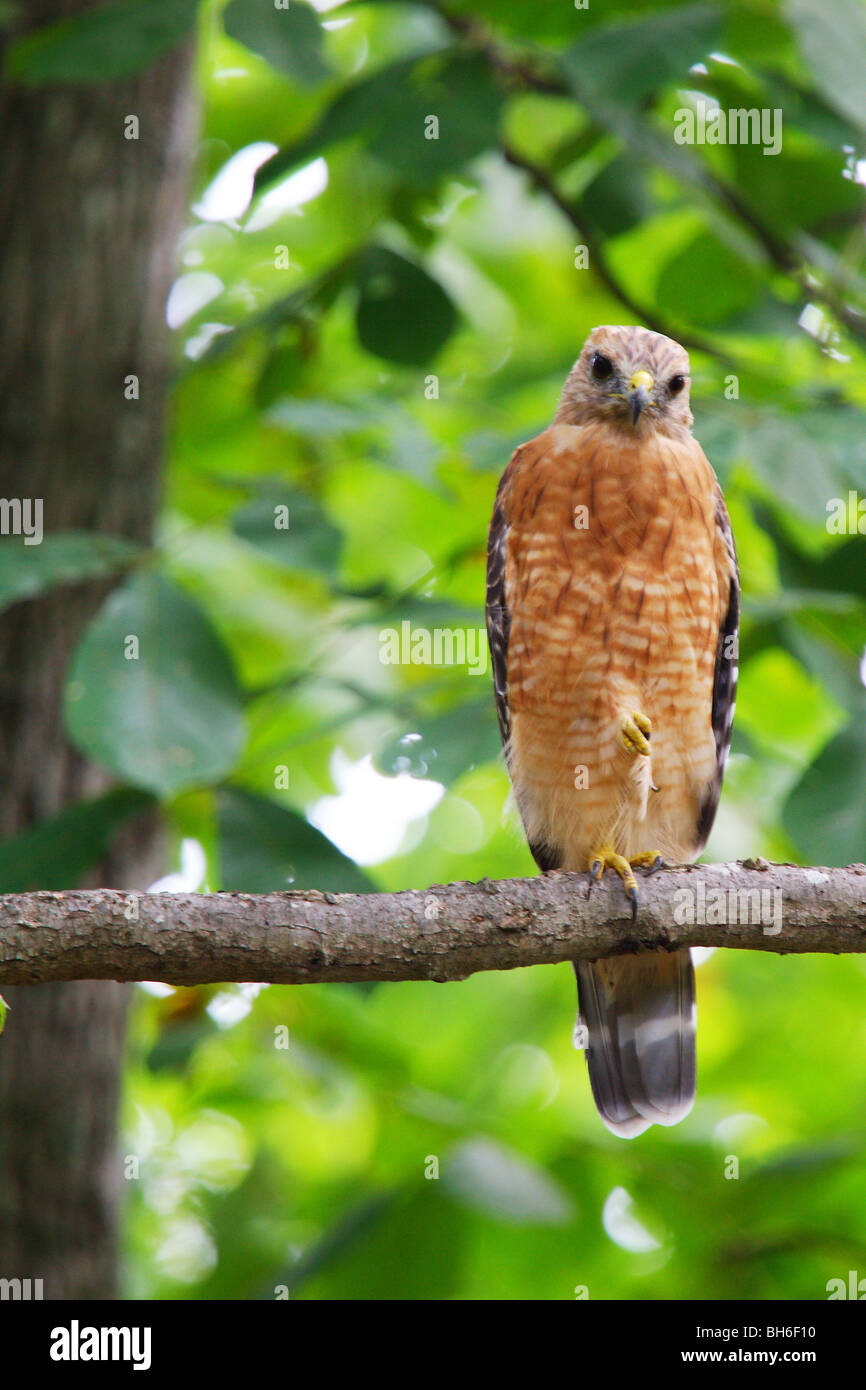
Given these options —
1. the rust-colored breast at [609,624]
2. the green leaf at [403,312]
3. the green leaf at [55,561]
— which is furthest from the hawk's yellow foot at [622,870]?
the green leaf at [403,312]

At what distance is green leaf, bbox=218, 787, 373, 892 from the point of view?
380cm

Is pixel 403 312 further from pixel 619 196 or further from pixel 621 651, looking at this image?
pixel 621 651

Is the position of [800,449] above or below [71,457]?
below

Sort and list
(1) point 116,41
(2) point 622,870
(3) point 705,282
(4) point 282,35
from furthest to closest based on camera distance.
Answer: (3) point 705,282 < (4) point 282,35 < (1) point 116,41 < (2) point 622,870

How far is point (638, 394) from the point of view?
4.04 metres

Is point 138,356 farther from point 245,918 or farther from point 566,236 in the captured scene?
point 245,918

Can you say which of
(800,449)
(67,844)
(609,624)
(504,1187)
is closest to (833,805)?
(609,624)

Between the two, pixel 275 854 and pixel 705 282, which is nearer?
pixel 275 854

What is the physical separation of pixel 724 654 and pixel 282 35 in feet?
7.99

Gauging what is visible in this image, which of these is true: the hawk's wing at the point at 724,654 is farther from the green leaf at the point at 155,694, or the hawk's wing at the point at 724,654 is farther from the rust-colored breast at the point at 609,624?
the green leaf at the point at 155,694

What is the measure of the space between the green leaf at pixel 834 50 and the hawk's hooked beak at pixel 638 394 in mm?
901

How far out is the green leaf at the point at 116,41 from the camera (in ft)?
13.6

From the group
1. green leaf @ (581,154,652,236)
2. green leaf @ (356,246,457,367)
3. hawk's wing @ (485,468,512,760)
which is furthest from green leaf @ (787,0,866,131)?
green leaf @ (356,246,457,367)

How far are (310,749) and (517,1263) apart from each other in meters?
2.59
